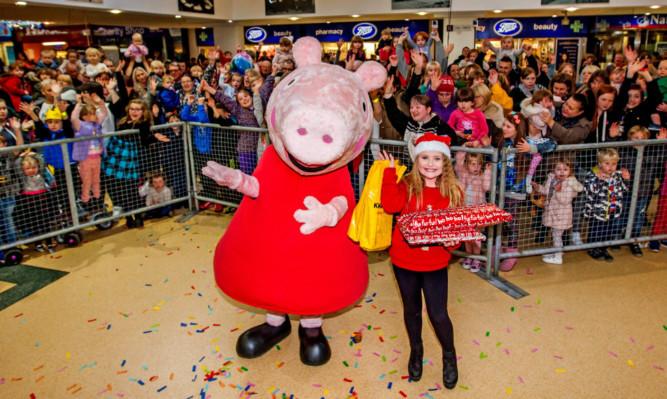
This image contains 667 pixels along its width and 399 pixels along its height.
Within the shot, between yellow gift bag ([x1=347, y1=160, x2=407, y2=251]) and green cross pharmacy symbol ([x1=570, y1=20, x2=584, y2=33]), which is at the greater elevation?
green cross pharmacy symbol ([x1=570, y1=20, x2=584, y2=33])

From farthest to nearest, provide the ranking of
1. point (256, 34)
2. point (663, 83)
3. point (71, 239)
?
point (256, 34) → point (663, 83) → point (71, 239)

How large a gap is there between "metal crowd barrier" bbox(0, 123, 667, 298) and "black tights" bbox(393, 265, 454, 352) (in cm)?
154

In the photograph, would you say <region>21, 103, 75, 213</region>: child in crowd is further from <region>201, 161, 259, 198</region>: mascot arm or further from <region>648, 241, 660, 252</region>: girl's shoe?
<region>648, 241, 660, 252</region>: girl's shoe

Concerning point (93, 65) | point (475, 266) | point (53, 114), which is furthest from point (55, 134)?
point (475, 266)

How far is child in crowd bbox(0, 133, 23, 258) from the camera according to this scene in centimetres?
495

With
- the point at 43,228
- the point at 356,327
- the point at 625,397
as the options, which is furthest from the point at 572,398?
the point at 43,228

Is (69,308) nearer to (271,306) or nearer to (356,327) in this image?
(271,306)

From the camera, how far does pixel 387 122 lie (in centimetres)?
563

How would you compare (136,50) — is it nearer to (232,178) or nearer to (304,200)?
(232,178)

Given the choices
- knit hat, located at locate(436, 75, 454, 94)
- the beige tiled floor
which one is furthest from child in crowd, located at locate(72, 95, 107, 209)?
knit hat, located at locate(436, 75, 454, 94)

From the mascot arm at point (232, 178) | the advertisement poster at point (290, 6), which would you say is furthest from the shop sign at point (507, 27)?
the mascot arm at point (232, 178)

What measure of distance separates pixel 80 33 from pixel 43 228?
11915mm

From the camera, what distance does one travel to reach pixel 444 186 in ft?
9.74

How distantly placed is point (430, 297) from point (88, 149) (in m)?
4.34
